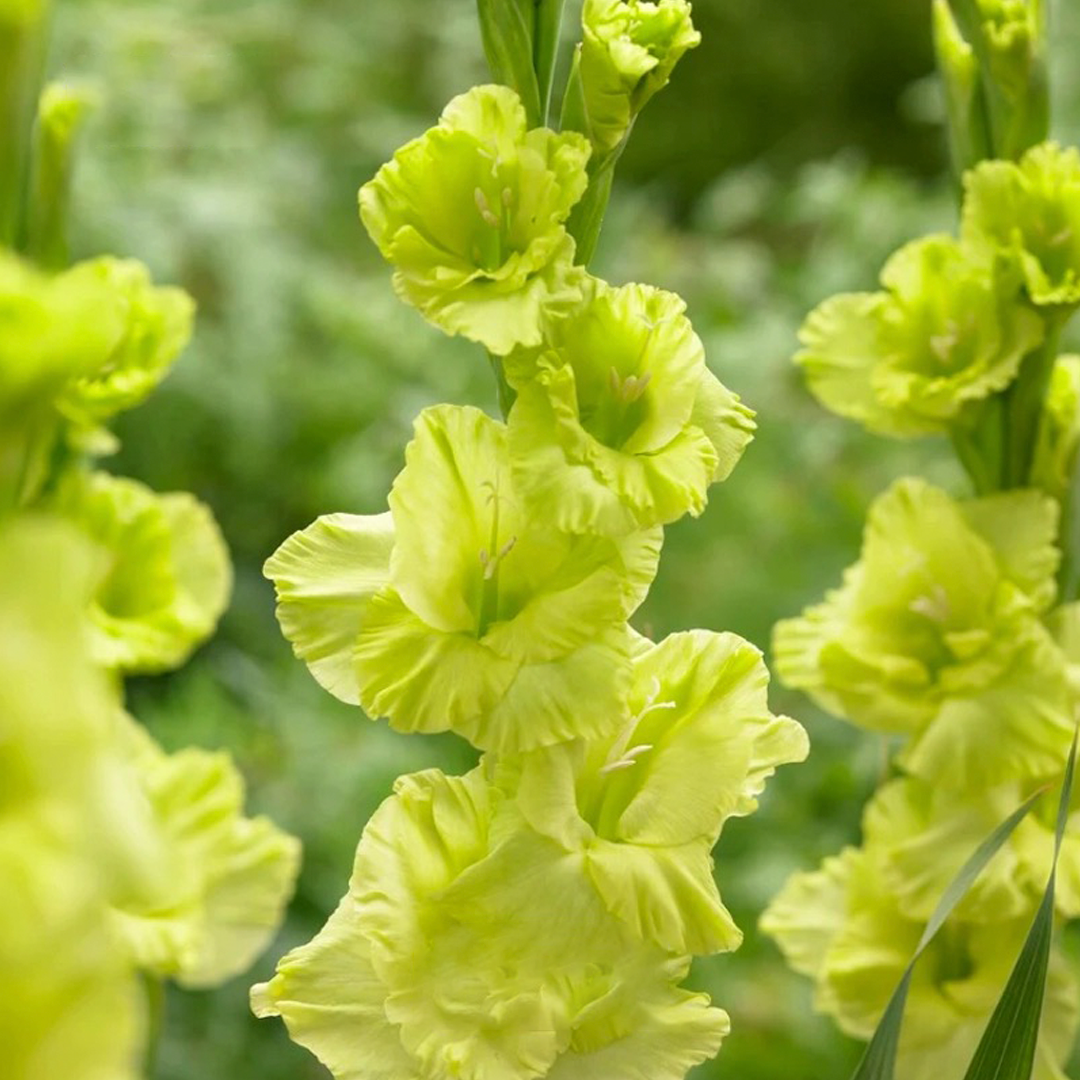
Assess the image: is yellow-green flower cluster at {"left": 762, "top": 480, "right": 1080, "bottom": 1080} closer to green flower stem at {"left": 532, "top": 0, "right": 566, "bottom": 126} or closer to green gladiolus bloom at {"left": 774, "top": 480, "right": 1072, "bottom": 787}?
green gladiolus bloom at {"left": 774, "top": 480, "right": 1072, "bottom": 787}

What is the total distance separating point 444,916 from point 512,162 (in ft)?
0.81

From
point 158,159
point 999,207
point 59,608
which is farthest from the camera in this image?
point 158,159

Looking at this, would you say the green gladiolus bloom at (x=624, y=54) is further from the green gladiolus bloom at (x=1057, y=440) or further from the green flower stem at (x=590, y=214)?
the green gladiolus bloom at (x=1057, y=440)

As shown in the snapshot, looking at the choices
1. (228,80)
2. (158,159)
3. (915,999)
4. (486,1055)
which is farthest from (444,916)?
(228,80)

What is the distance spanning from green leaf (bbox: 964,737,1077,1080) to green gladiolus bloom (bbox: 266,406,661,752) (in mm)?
184

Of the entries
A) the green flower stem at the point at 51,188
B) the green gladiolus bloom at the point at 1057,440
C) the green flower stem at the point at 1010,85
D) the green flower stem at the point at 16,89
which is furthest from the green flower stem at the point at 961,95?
the green flower stem at the point at 16,89

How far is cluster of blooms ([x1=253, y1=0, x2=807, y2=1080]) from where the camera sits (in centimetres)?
60

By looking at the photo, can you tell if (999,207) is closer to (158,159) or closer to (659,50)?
(659,50)

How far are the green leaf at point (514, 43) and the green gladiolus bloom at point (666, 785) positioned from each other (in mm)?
191

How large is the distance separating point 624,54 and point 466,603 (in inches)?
7.3

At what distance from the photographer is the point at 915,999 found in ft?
2.80

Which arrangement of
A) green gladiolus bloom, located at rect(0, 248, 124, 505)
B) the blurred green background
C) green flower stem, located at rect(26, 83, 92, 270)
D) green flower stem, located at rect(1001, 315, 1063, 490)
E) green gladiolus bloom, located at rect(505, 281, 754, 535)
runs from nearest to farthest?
green gladiolus bloom, located at rect(0, 248, 124, 505), green gladiolus bloom, located at rect(505, 281, 754, 535), green flower stem, located at rect(26, 83, 92, 270), green flower stem, located at rect(1001, 315, 1063, 490), the blurred green background

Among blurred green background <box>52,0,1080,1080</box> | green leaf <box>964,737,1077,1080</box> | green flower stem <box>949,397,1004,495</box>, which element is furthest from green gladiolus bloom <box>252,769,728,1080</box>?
blurred green background <box>52,0,1080,1080</box>

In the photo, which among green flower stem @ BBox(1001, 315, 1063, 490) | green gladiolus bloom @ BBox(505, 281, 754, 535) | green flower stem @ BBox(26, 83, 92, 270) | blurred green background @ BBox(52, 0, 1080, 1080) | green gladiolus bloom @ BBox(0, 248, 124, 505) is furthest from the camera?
blurred green background @ BBox(52, 0, 1080, 1080)
